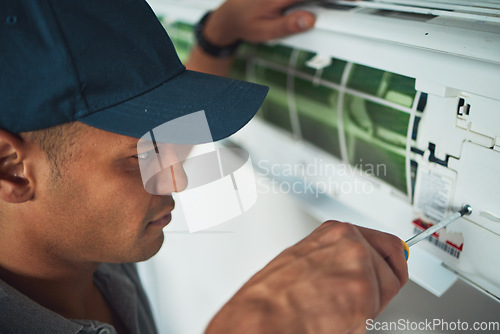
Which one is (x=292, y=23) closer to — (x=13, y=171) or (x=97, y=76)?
(x=97, y=76)

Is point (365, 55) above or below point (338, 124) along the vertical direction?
above

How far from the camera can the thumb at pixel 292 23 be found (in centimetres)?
83

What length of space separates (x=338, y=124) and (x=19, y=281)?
2.31ft

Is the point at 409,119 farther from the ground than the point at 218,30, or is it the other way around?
the point at 218,30

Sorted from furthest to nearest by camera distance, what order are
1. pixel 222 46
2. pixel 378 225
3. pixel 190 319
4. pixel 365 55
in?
pixel 190 319, pixel 222 46, pixel 378 225, pixel 365 55

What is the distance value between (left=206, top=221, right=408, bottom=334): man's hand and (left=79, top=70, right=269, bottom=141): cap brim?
0.23m

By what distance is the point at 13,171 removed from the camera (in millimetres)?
666

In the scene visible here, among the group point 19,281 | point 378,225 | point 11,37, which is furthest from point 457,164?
point 19,281

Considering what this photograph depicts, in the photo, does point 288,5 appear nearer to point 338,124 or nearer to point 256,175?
point 338,124

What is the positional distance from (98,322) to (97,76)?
510 mm

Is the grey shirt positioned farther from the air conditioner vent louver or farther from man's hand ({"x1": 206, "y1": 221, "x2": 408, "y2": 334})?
the air conditioner vent louver

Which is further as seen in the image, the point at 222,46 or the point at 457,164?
the point at 222,46

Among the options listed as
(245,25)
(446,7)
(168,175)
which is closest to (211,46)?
(245,25)

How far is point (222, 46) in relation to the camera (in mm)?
1155
